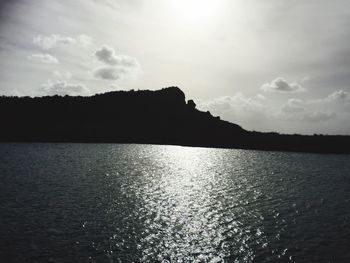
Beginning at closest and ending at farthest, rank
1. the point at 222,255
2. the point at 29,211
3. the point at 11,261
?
the point at 11,261 < the point at 222,255 < the point at 29,211

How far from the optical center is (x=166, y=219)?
41438 millimetres

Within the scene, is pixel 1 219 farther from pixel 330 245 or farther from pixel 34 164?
pixel 34 164

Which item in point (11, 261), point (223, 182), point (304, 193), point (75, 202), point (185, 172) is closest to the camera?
point (11, 261)

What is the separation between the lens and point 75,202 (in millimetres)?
47594

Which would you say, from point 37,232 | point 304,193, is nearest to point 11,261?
point 37,232

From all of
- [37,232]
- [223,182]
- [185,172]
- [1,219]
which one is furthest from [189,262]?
[185,172]

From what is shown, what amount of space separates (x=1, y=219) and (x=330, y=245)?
121 ft

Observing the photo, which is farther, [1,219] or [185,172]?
[185,172]

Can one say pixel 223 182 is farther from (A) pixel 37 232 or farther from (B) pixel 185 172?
(A) pixel 37 232

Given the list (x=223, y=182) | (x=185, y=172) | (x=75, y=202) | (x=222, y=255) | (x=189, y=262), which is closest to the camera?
(x=189, y=262)

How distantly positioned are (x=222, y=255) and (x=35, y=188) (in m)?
38.5

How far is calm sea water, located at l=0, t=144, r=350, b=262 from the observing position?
98.7 ft

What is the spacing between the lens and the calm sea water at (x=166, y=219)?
3009cm

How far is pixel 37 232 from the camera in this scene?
110ft
